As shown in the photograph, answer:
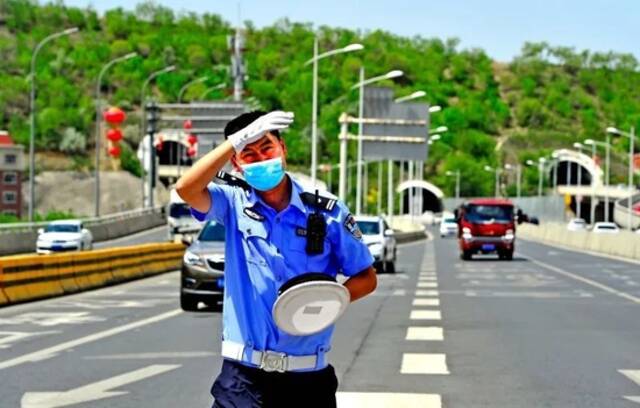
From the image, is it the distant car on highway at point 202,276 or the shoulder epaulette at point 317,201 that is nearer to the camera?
the shoulder epaulette at point 317,201

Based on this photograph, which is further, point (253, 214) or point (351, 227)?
point (351, 227)

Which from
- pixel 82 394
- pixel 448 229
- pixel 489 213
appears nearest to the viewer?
pixel 82 394

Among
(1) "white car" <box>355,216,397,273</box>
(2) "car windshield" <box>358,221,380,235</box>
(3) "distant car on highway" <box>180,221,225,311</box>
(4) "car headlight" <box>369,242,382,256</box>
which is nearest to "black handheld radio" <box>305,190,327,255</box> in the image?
(3) "distant car on highway" <box>180,221,225,311</box>

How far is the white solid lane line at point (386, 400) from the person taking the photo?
39.5ft

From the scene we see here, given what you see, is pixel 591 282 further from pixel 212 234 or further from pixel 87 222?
pixel 87 222

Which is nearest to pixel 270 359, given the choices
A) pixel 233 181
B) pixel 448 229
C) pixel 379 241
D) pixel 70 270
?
pixel 233 181

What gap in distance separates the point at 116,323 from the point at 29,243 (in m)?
38.4

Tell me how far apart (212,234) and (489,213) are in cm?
3183

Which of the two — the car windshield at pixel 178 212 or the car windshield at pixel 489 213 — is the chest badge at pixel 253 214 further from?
the car windshield at pixel 178 212

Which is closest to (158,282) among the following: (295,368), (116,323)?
(116,323)

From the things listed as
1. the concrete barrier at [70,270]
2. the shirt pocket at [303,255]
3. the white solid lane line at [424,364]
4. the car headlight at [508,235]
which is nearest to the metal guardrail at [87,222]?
the car headlight at [508,235]

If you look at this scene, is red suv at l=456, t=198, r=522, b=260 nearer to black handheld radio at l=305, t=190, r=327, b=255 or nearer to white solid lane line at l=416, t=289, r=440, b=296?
white solid lane line at l=416, t=289, r=440, b=296

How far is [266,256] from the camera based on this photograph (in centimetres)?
616

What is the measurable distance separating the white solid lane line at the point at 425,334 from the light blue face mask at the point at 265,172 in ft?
41.7
